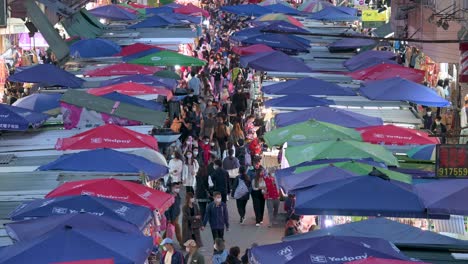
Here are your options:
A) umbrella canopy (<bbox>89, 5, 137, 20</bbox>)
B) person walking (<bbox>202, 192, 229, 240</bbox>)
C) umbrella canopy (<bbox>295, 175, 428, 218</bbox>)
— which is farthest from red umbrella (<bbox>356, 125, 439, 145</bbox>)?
umbrella canopy (<bbox>89, 5, 137, 20</bbox>)

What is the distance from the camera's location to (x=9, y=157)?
15.1 metres

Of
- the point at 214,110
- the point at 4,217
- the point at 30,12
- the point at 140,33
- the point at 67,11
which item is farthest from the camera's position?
the point at 140,33

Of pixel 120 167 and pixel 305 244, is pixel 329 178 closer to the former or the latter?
pixel 120 167

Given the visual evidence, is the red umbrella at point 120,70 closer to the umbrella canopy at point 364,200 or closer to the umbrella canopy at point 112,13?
the umbrella canopy at point 364,200

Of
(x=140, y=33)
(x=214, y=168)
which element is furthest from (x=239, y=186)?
(x=140, y=33)

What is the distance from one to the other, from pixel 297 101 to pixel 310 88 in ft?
4.66

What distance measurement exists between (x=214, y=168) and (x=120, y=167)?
5.34 meters

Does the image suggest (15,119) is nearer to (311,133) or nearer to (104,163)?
(104,163)

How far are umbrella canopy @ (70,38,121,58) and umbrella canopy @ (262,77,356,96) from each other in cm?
646

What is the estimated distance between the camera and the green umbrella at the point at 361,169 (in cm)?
1371

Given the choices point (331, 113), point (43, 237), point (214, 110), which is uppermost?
point (43, 237)

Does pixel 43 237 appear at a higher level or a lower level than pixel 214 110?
higher

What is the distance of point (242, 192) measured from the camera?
1881cm

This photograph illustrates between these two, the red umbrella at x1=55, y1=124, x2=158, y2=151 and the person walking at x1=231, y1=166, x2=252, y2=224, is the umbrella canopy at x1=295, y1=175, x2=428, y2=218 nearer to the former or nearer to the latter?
the red umbrella at x1=55, y1=124, x2=158, y2=151
